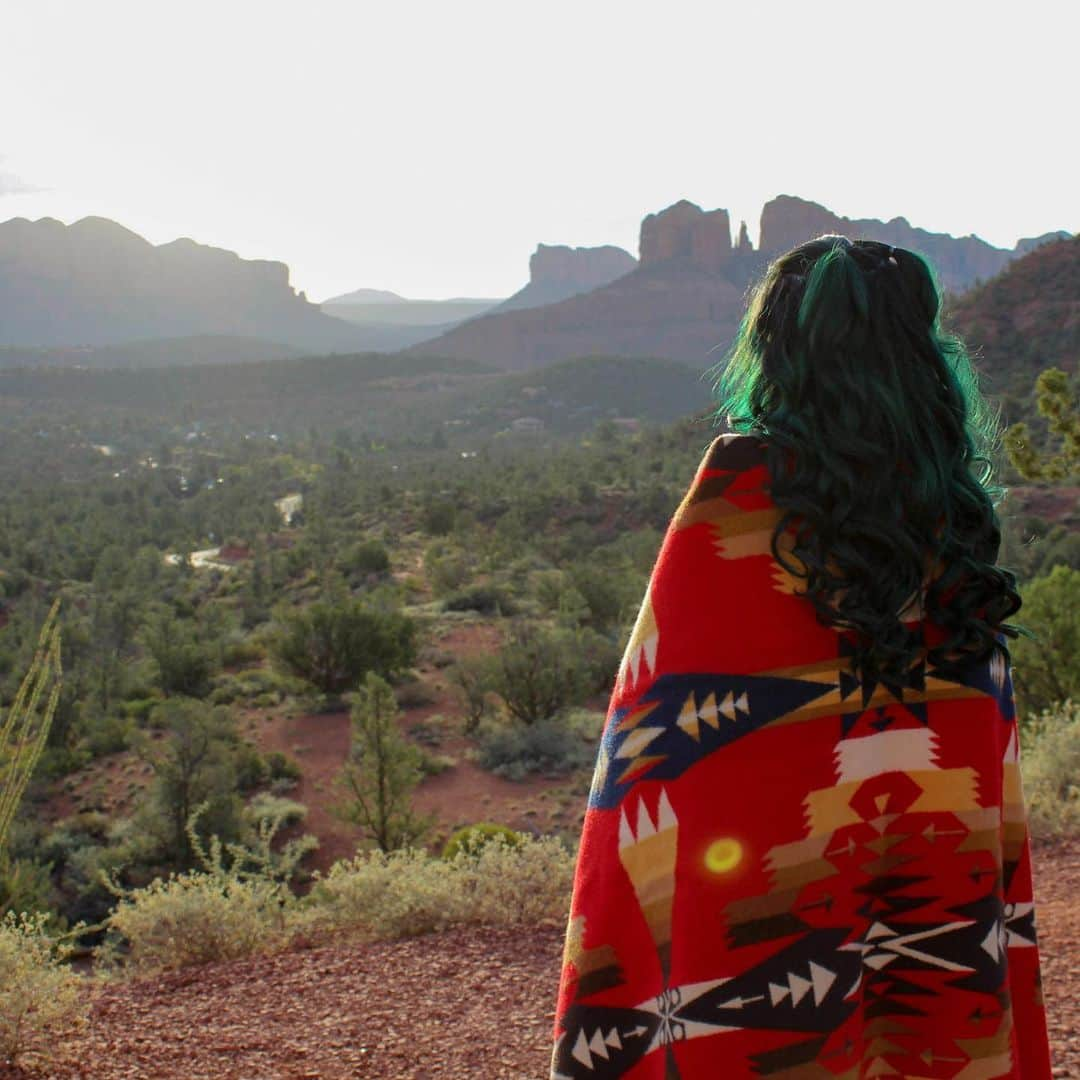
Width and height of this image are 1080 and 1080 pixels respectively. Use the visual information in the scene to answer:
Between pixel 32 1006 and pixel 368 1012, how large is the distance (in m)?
1.16

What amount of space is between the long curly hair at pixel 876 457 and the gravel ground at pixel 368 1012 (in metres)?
2.61

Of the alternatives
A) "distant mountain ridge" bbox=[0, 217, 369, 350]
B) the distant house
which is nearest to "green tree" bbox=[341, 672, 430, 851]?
the distant house

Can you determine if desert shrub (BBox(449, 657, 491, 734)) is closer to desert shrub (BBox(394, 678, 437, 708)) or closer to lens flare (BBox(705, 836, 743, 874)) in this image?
desert shrub (BBox(394, 678, 437, 708))

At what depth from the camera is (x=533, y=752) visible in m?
12.1

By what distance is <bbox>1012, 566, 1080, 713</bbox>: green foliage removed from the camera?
28.9 feet

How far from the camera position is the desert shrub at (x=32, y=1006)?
3590 mm

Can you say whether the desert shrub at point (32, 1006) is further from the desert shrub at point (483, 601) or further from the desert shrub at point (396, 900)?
the desert shrub at point (483, 601)

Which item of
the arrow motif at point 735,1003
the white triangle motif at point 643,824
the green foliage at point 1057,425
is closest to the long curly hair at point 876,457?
the white triangle motif at point 643,824

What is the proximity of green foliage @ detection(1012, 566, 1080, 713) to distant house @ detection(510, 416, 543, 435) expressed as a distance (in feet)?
172

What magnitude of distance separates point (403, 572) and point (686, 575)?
74.7 feet

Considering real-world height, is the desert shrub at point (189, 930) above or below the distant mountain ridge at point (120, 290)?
below

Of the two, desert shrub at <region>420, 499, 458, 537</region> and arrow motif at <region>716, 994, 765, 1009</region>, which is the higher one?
arrow motif at <region>716, 994, 765, 1009</region>

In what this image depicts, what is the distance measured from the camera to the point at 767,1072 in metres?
1.26

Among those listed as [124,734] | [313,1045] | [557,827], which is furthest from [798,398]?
[124,734]
